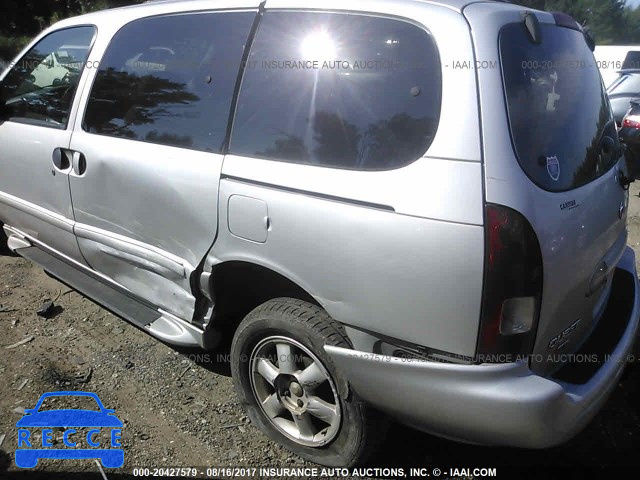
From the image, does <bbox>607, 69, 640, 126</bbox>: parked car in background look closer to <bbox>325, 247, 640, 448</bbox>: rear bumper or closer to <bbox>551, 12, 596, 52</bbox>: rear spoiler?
<bbox>551, 12, 596, 52</bbox>: rear spoiler

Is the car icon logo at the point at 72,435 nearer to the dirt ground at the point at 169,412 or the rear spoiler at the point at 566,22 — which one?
the dirt ground at the point at 169,412

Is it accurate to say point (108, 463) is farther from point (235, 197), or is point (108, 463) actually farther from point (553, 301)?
point (553, 301)

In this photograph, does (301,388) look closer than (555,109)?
No

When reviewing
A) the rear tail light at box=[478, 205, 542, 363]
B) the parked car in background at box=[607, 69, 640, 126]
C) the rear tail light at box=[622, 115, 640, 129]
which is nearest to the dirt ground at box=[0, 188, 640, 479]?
the rear tail light at box=[478, 205, 542, 363]

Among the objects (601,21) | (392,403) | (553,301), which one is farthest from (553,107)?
(601,21)

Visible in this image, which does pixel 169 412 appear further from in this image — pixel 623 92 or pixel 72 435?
pixel 623 92

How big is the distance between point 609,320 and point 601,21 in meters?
79.6

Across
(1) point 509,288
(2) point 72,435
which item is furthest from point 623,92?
(2) point 72,435

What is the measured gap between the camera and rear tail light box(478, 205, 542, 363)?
168 cm

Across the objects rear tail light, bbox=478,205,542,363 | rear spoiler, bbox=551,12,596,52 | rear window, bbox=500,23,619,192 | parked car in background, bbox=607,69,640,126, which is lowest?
parked car in background, bbox=607,69,640,126

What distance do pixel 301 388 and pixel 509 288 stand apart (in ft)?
3.41

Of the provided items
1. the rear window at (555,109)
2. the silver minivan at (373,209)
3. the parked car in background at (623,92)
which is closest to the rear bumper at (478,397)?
the silver minivan at (373,209)

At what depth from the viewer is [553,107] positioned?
1978mm

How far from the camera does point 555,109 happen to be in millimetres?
1987
